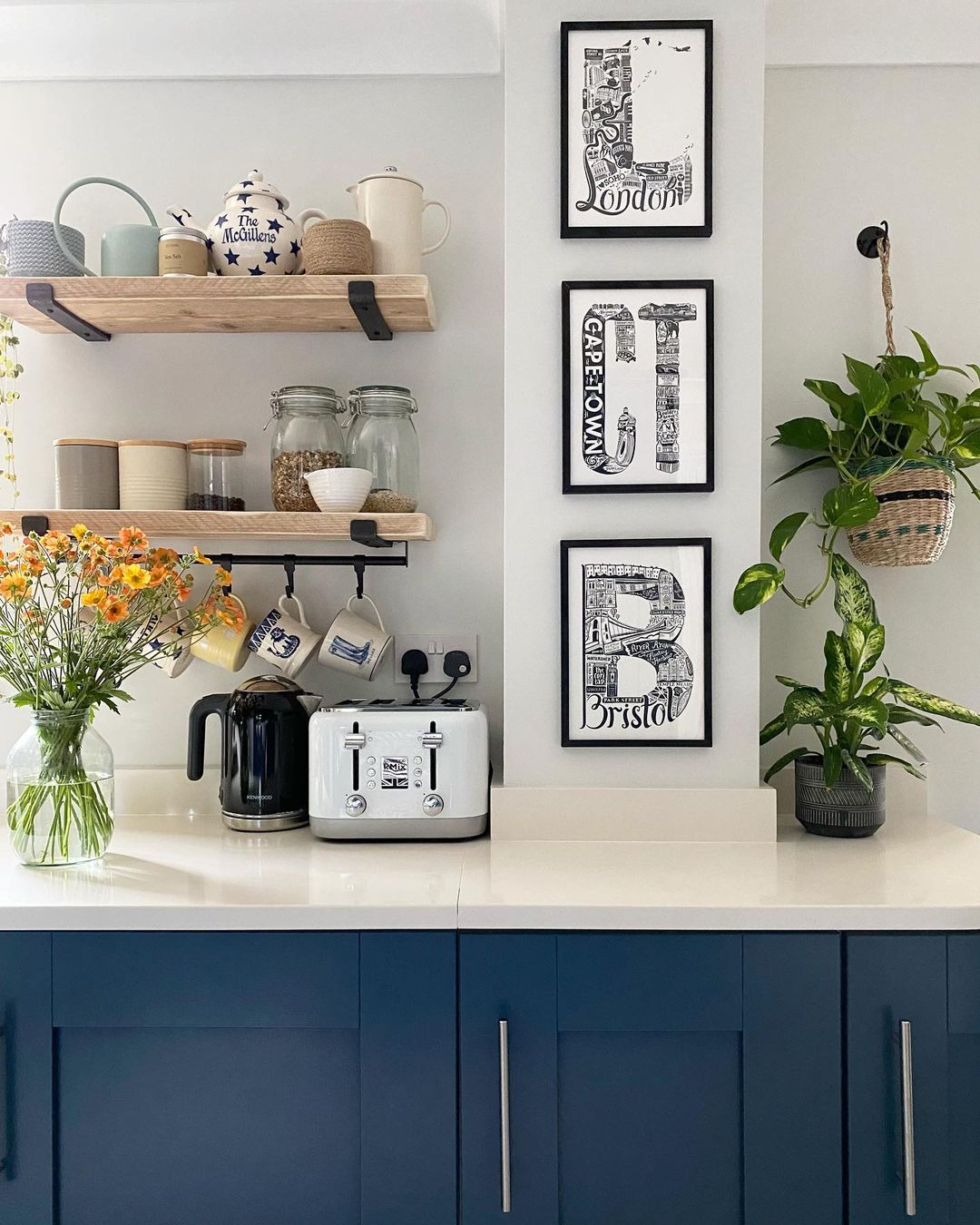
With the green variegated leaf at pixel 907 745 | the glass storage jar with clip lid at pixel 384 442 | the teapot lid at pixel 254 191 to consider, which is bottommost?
the green variegated leaf at pixel 907 745

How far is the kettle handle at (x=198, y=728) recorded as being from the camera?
6.22 ft

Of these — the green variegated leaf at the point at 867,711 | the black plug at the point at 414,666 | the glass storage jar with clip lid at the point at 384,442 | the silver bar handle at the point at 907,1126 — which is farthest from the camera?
the black plug at the point at 414,666

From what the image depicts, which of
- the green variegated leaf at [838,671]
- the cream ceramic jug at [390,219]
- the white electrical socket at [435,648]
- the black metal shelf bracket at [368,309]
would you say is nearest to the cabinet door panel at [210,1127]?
the white electrical socket at [435,648]

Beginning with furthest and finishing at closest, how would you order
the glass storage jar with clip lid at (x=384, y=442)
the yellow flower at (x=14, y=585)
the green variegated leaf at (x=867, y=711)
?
the glass storage jar with clip lid at (x=384, y=442)
the green variegated leaf at (x=867, y=711)
the yellow flower at (x=14, y=585)

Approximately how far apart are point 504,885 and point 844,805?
67 cm

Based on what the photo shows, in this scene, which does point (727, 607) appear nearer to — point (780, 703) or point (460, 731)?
point (780, 703)

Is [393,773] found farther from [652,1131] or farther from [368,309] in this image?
[368,309]

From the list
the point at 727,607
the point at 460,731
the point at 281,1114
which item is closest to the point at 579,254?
the point at 727,607

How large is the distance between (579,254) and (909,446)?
690mm

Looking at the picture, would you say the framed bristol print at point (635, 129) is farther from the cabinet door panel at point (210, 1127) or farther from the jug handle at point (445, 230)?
the cabinet door panel at point (210, 1127)

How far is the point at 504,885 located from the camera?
1.51 metres

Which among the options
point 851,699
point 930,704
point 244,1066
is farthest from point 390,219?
point 244,1066

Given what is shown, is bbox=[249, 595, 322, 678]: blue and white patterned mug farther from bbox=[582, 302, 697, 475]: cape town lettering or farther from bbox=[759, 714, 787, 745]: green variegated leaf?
bbox=[759, 714, 787, 745]: green variegated leaf

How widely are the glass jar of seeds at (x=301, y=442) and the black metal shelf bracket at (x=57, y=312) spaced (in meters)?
0.40
